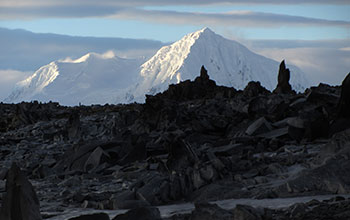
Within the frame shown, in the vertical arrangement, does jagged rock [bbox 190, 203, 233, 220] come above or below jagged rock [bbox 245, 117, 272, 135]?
below

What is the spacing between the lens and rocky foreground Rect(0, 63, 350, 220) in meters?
7.80

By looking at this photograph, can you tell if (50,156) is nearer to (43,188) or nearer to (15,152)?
(15,152)

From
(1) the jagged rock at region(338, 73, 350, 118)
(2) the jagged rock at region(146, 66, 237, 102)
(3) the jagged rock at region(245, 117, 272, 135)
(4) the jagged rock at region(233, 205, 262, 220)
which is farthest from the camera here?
(2) the jagged rock at region(146, 66, 237, 102)

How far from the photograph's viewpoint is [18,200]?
769 cm

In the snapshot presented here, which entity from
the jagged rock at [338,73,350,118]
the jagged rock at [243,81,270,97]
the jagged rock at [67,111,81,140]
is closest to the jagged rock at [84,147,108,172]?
the jagged rock at [338,73,350,118]

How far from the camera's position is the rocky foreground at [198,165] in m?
7.80

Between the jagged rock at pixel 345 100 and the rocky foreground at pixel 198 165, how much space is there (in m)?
0.02

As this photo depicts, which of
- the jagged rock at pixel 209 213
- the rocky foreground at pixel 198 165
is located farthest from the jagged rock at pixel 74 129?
the jagged rock at pixel 209 213

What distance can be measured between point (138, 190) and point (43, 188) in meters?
3.25

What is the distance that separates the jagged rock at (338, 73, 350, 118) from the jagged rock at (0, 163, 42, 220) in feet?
25.4

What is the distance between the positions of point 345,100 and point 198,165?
450cm

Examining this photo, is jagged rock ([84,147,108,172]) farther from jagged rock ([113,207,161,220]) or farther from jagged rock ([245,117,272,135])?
jagged rock ([113,207,161,220])

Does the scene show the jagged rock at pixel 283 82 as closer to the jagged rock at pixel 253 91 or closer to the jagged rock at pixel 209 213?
the jagged rock at pixel 253 91

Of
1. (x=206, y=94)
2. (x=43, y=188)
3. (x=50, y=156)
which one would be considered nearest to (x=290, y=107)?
(x=50, y=156)
